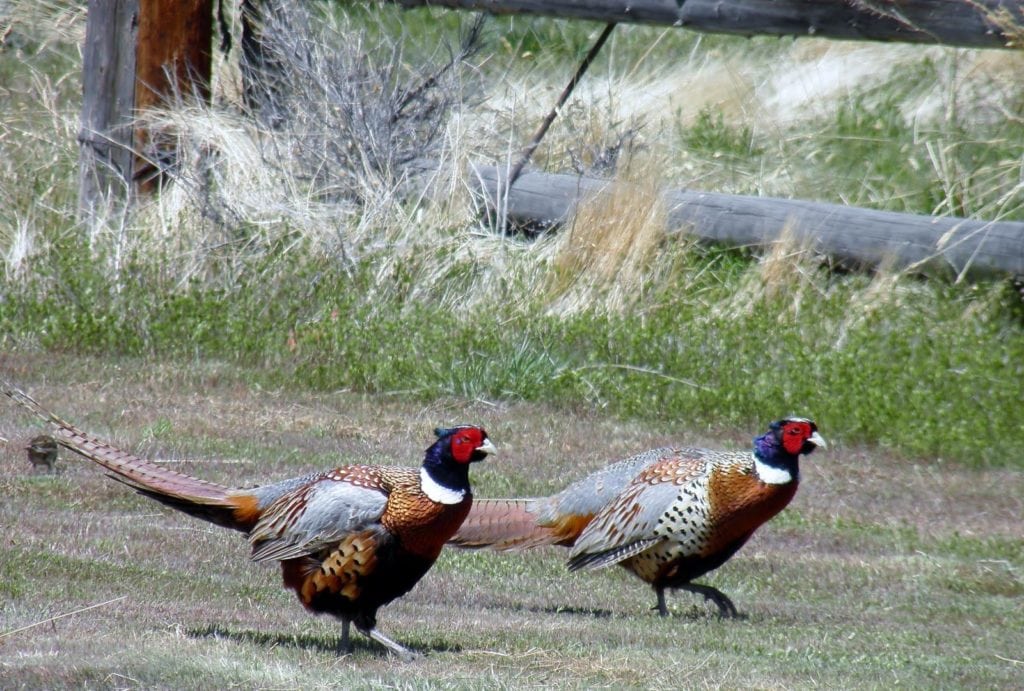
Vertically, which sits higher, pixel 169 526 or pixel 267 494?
pixel 267 494

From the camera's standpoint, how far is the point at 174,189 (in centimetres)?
1241

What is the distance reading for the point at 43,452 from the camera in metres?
7.98

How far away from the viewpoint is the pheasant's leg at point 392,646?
17.8 ft

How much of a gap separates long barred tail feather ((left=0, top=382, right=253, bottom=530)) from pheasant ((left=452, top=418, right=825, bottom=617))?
140cm

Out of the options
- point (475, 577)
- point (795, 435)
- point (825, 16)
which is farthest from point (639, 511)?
point (825, 16)

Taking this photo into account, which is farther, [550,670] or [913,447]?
[913,447]

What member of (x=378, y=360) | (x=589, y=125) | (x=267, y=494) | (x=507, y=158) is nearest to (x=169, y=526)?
(x=267, y=494)

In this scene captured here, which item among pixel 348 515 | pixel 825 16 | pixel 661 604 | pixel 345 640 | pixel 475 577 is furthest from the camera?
pixel 825 16

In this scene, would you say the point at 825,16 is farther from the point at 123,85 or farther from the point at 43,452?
the point at 43,452

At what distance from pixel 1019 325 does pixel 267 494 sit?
7.33 m

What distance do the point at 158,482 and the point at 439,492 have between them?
1.16 meters

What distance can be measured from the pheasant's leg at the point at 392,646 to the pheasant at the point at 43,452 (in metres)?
3.03

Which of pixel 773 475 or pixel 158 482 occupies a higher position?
pixel 773 475

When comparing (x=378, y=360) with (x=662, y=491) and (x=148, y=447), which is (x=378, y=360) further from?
(x=662, y=491)
